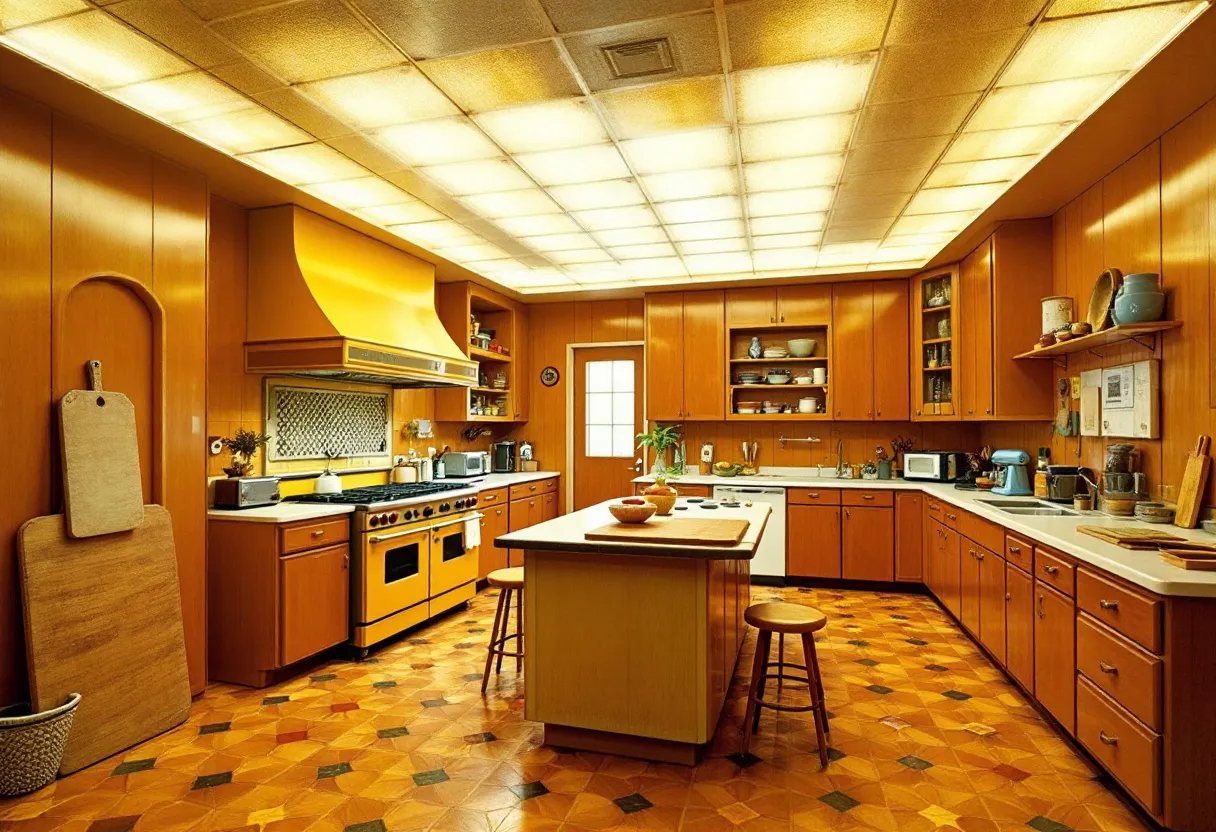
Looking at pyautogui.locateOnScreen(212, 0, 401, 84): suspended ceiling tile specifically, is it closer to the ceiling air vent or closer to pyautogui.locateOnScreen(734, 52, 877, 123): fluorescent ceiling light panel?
Result: the ceiling air vent

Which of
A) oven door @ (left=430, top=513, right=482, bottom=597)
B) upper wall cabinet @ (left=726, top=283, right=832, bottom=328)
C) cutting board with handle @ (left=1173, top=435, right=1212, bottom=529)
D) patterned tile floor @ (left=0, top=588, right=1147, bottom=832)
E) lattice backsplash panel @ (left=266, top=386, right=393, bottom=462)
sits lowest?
patterned tile floor @ (left=0, top=588, right=1147, bottom=832)

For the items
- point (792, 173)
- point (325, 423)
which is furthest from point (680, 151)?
point (325, 423)

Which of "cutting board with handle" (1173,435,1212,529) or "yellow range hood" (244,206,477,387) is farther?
"yellow range hood" (244,206,477,387)

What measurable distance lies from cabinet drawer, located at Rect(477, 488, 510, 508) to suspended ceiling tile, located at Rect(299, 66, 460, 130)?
3314mm

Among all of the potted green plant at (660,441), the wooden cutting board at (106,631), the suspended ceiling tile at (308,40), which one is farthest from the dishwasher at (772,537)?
the suspended ceiling tile at (308,40)

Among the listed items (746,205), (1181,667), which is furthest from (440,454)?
(1181,667)

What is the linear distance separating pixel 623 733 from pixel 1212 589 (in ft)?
7.16

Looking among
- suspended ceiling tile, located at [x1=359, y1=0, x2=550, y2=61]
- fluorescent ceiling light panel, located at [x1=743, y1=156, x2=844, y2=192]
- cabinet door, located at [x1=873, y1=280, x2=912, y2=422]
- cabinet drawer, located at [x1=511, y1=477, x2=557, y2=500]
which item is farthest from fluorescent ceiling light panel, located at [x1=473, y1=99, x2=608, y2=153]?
cabinet door, located at [x1=873, y1=280, x2=912, y2=422]

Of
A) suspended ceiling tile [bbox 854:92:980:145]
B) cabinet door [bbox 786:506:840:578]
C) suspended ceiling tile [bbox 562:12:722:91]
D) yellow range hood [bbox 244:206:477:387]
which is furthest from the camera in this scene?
cabinet door [bbox 786:506:840:578]

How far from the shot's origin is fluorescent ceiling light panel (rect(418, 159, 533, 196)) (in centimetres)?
390

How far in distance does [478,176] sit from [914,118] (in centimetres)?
238

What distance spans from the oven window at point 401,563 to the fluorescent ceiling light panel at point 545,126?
268cm

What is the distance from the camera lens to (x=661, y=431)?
709 centimetres

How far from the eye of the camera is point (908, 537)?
5.88 metres
